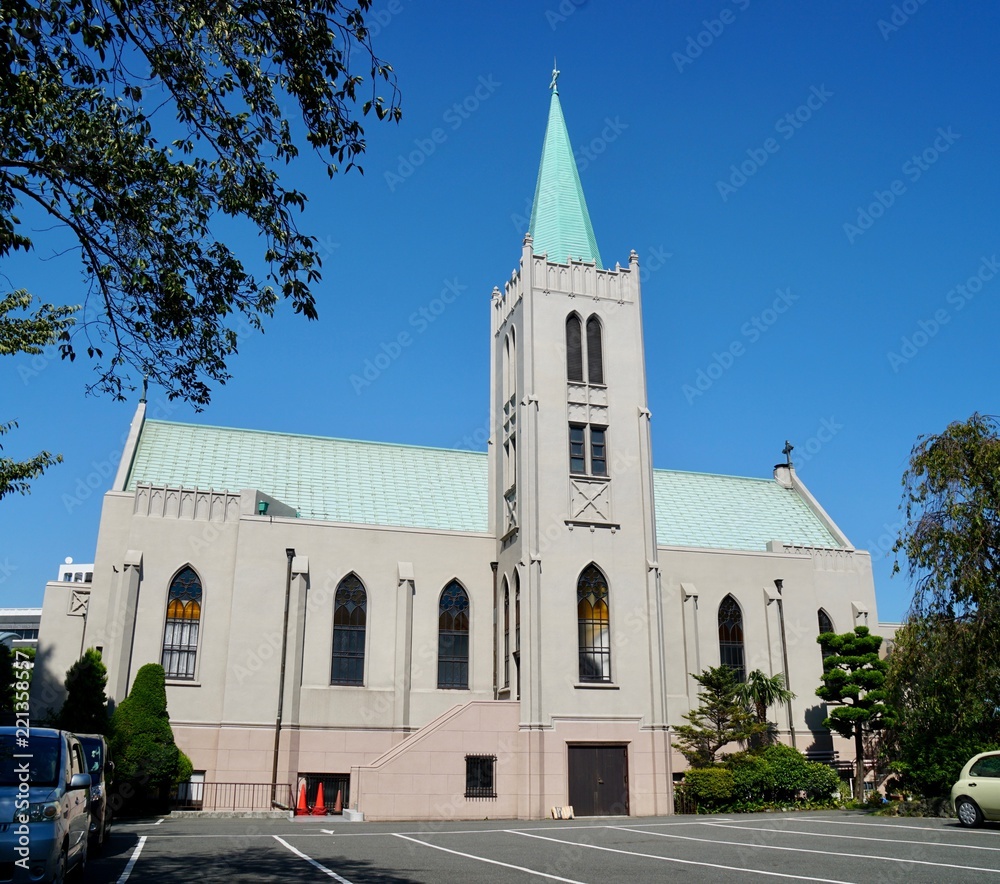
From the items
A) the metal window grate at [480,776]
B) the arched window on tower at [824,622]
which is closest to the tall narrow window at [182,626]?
the metal window grate at [480,776]

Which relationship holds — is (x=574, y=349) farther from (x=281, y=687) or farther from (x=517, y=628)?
(x=281, y=687)

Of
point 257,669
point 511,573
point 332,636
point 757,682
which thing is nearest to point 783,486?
point 757,682

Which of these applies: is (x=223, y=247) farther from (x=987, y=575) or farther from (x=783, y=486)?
(x=783, y=486)

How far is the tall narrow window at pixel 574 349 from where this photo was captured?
32.9 m

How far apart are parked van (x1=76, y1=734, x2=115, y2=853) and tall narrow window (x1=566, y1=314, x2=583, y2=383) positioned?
66.2ft

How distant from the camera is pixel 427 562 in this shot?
32375 mm

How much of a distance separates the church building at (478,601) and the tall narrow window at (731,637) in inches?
3.3

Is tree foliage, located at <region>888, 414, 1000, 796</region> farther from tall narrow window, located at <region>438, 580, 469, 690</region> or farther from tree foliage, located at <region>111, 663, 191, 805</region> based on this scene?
tree foliage, located at <region>111, 663, 191, 805</region>

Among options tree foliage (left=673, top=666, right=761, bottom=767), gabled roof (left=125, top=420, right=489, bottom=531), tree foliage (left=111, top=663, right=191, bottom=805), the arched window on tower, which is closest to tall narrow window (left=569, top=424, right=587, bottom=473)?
gabled roof (left=125, top=420, right=489, bottom=531)

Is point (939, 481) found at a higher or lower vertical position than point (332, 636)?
higher

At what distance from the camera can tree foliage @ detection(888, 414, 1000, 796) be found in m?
22.6

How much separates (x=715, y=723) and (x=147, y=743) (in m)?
17.8

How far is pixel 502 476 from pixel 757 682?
1135cm

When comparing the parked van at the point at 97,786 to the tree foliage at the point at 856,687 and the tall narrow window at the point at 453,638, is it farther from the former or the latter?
the tree foliage at the point at 856,687
